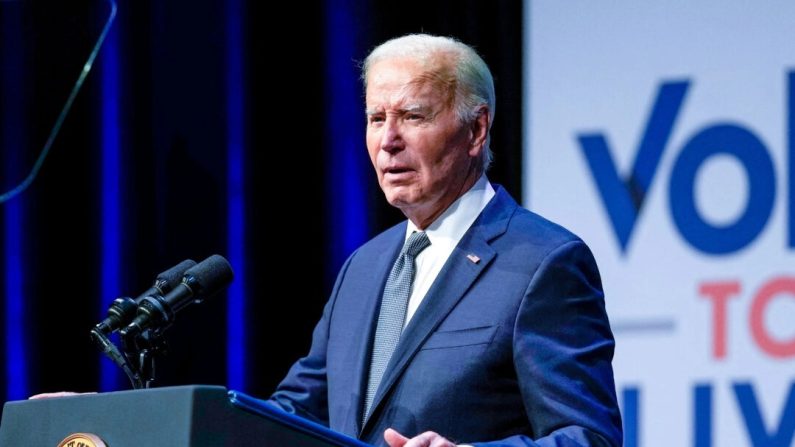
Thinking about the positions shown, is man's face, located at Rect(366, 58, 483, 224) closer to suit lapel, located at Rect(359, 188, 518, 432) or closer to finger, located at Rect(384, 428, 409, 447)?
suit lapel, located at Rect(359, 188, 518, 432)

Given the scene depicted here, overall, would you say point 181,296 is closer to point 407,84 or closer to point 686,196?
point 407,84

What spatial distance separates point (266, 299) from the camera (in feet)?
14.3

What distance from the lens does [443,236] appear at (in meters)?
2.57

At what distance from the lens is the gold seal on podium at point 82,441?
5.90 feet

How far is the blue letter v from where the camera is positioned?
3711 millimetres

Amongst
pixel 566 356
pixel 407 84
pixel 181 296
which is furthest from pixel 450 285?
pixel 181 296

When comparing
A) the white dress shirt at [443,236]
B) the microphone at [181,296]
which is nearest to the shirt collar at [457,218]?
the white dress shirt at [443,236]

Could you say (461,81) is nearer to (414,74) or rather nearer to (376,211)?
(414,74)

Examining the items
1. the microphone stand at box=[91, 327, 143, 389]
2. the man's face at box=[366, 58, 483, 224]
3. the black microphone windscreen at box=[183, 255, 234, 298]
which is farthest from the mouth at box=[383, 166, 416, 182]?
the microphone stand at box=[91, 327, 143, 389]

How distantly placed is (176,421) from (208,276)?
1.72 feet

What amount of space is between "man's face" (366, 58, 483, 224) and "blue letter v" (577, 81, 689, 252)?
50.2 inches

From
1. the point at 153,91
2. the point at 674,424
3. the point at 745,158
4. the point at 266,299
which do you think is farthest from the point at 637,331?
the point at 153,91

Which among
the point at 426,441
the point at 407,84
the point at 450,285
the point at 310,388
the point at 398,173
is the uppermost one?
the point at 407,84

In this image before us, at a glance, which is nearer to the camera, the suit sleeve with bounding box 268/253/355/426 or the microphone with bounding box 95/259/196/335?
the microphone with bounding box 95/259/196/335
